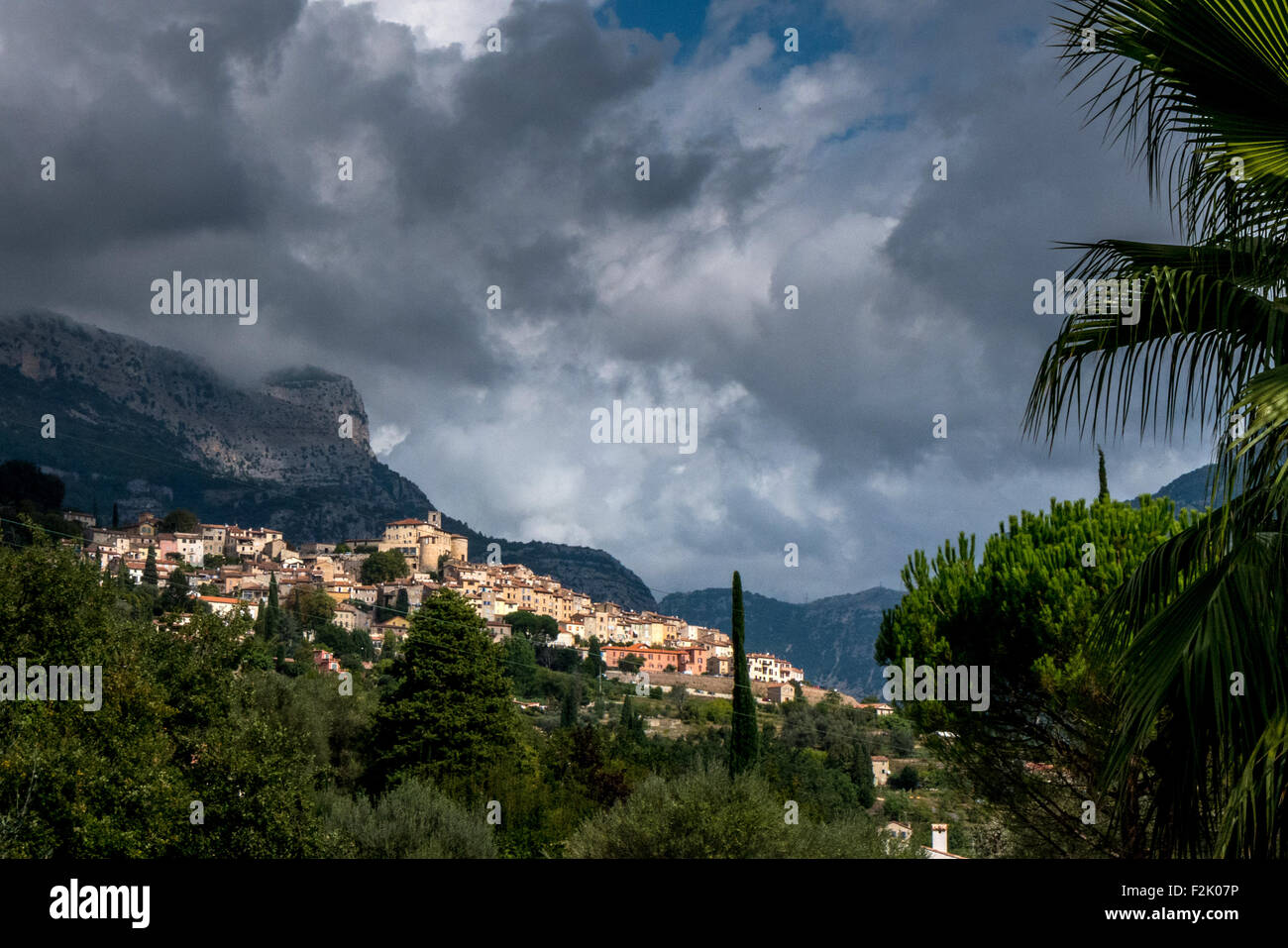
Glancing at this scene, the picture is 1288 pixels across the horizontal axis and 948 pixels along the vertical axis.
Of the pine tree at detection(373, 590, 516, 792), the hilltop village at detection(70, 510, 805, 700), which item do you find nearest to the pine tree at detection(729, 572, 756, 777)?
the pine tree at detection(373, 590, 516, 792)

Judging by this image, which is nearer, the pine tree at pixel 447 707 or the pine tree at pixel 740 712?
the pine tree at pixel 740 712

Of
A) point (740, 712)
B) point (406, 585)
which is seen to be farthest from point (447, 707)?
point (406, 585)

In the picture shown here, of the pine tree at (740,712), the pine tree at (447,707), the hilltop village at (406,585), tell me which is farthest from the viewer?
the hilltop village at (406,585)

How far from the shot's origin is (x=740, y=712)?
3073 centimetres

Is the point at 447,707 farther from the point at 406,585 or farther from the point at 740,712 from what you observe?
the point at 406,585

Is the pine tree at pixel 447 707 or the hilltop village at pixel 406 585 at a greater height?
the hilltop village at pixel 406 585

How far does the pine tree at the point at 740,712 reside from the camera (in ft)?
95.6

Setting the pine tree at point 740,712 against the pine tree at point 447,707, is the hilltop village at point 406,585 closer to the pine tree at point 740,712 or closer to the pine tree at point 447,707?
the pine tree at point 447,707

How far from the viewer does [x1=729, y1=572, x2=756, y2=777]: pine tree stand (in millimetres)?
29141

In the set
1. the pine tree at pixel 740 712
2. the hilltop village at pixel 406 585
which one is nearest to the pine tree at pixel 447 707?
the pine tree at pixel 740 712
